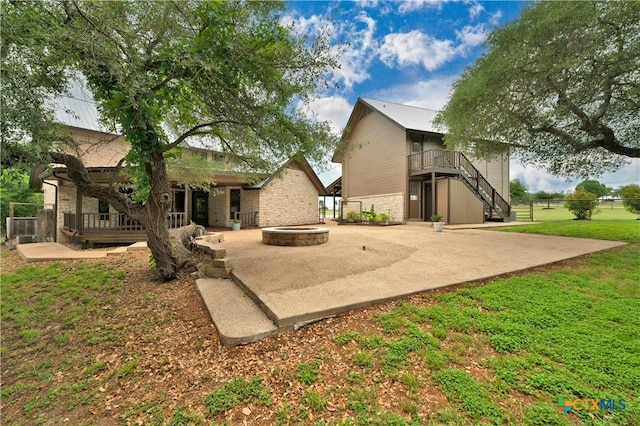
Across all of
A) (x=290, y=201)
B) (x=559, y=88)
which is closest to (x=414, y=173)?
(x=290, y=201)

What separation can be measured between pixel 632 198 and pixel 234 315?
23.9m

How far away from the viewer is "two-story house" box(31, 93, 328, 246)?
11.5m

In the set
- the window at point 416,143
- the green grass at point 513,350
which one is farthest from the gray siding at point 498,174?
the green grass at point 513,350

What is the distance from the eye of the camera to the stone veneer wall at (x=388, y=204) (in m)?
→ 15.9

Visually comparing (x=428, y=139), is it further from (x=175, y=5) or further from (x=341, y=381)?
(x=341, y=381)

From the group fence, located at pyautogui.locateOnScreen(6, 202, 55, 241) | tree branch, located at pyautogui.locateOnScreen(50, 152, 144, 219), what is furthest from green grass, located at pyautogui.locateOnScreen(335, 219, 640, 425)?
fence, located at pyautogui.locateOnScreen(6, 202, 55, 241)

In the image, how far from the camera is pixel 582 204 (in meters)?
16.6

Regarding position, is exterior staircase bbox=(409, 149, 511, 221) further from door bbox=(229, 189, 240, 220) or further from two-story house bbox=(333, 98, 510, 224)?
door bbox=(229, 189, 240, 220)

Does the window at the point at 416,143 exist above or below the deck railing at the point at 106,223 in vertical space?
above

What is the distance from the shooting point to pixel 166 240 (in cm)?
568

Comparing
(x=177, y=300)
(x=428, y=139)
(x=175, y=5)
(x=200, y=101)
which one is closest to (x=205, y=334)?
(x=177, y=300)

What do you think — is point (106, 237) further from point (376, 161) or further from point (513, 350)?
point (376, 161)

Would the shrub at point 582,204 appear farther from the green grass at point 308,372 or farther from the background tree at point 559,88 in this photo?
the green grass at point 308,372

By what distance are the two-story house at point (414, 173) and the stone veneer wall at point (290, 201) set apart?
2937 mm
